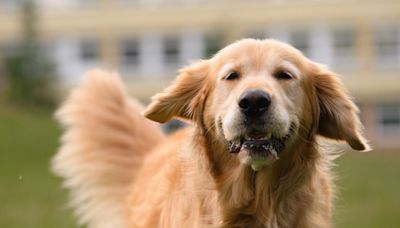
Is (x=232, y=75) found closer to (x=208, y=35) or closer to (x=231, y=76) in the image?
(x=231, y=76)

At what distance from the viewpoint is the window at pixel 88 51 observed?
48344 mm

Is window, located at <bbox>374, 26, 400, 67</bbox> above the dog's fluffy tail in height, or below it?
below

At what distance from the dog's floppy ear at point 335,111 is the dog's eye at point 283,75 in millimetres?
317

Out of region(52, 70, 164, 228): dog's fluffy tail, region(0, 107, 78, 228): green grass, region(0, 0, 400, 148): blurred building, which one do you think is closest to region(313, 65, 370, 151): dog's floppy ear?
region(52, 70, 164, 228): dog's fluffy tail

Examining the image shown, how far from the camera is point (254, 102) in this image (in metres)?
5.25

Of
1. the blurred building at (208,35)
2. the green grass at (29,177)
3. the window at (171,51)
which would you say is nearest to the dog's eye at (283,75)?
the green grass at (29,177)

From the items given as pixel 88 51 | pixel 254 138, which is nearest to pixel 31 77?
pixel 88 51

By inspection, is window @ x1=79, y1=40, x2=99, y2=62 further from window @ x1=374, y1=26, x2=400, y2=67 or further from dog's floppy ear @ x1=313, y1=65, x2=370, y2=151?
dog's floppy ear @ x1=313, y1=65, x2=370, y2=151

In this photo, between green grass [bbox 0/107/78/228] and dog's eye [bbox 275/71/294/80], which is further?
green grass [bbox 0/107/78/228]

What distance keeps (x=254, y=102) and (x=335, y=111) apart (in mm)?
866

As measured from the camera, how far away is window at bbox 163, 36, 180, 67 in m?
47.7

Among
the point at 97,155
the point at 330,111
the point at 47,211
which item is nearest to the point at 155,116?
the point at 330,111

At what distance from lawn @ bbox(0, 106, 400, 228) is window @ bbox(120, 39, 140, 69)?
22.9 metres

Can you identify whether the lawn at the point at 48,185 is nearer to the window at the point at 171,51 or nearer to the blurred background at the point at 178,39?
the blurred background at the point at 178,39
